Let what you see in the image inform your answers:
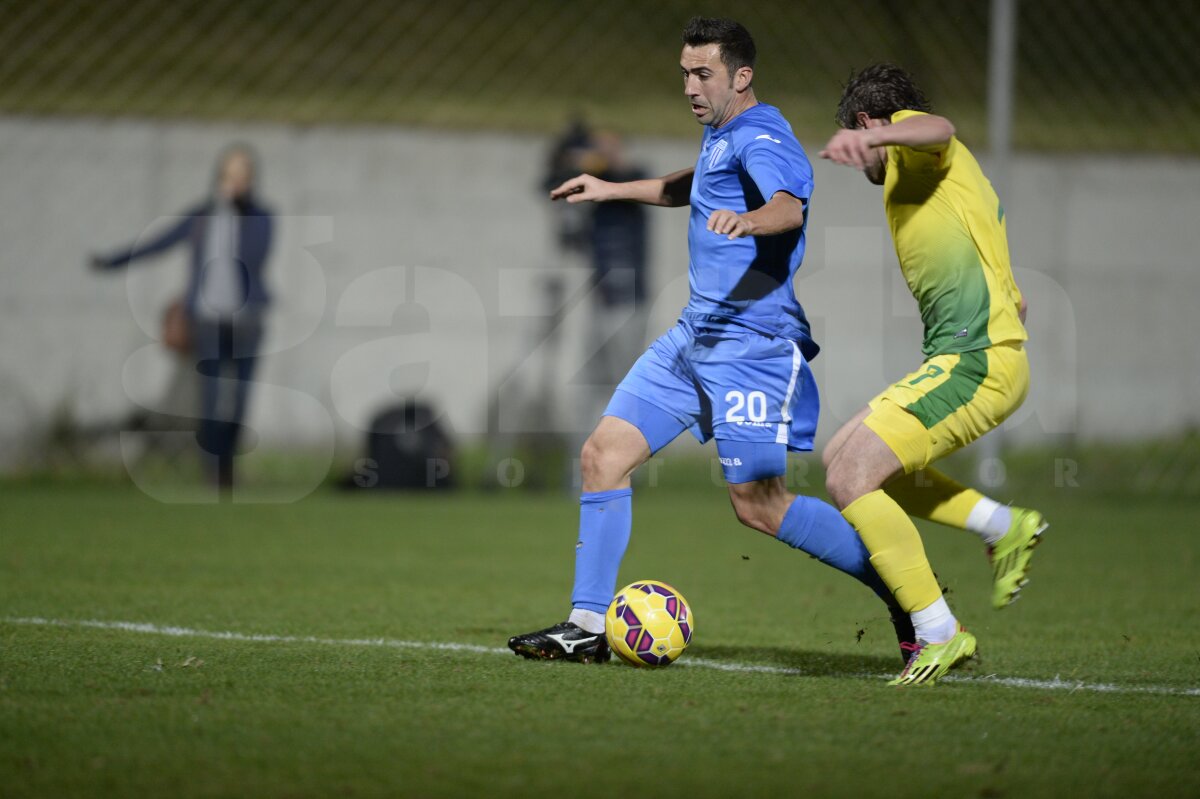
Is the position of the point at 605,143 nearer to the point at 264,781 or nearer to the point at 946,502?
the point at 946,502

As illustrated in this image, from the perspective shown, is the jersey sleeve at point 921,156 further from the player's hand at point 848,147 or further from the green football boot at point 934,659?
the green football boot at point 934,659

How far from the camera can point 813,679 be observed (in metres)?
4.86

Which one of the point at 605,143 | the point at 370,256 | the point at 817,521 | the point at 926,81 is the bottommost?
the point at 817,521

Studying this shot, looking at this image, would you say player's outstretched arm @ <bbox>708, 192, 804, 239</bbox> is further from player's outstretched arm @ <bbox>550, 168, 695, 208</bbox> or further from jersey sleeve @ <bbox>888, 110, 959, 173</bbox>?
player's outstretched arm @ <bbox>550, 168, 695, 208</bbox>

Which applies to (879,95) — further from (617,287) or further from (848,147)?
(617,287)

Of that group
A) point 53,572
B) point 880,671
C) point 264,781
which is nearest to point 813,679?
point 880,671

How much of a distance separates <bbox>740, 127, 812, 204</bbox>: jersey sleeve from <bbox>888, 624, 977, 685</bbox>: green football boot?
4.95 ft

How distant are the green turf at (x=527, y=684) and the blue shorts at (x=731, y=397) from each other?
0.76 metres

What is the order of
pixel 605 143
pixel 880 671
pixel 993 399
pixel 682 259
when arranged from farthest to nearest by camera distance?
pixel 682 259 < pixel 605 143 < pixel 880 671 < pixel 993 399

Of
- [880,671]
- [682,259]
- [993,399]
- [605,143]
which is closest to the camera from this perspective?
[993,399]

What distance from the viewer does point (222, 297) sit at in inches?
480

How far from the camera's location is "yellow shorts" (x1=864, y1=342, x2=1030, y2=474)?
15.5 ft

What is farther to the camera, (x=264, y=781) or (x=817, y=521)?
(x=817, y=521)

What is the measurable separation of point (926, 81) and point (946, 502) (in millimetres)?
9463
